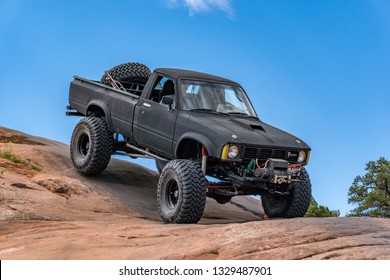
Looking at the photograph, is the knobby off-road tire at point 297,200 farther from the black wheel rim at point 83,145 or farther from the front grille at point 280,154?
the black wheel rim at point 83,145

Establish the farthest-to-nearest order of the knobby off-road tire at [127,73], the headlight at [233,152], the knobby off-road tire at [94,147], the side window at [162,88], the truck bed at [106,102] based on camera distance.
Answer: the knobby off-road tire at [127,73] < the knobby off-road tire at [94,147] < the truck bed at [106,102] < the side window at [162,88] < the headlight at [233,152]

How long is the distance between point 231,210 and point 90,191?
3.57m

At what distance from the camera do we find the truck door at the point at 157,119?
11.2 m

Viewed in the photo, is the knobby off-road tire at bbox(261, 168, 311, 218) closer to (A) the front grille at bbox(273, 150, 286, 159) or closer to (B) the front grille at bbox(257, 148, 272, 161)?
(A) the front grille at bbox(273, 150, 286, 159)

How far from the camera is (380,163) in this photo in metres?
21.8

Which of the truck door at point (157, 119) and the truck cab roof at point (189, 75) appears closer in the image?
the truck door at point (157, 119)

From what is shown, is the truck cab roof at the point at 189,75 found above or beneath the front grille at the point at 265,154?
above

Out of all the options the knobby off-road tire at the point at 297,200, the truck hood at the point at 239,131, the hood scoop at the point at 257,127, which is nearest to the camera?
the truck hood at the point at 239,131

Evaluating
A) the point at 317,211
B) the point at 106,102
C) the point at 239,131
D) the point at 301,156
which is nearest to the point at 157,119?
the point at 239,131

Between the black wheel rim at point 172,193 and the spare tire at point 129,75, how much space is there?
4107 millimetres

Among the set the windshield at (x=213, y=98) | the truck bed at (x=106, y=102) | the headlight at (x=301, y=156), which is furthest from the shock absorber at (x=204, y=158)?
the truck bed at (x=106, y=102)

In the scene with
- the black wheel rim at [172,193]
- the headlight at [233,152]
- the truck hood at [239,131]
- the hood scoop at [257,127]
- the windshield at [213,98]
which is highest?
the windshield at [213,98]

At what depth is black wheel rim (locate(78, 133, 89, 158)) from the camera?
1388cm
